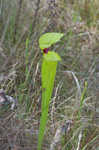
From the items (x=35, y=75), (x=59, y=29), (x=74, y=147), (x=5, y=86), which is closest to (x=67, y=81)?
(x=35, y=75)

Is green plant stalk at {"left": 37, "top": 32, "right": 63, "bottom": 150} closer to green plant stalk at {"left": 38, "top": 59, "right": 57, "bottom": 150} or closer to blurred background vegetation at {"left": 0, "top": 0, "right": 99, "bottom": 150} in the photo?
green plant stalk at {"left": 38, "top": 59, "right": 57, "bottom": 150}

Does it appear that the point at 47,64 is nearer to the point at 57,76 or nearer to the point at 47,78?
the point at 47,78

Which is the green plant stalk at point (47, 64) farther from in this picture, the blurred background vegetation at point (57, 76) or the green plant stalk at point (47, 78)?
the blurred background vegetation at point (57, 76)

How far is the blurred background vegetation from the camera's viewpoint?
1.02m

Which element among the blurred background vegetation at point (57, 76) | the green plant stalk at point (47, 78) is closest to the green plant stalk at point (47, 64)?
the green plant stalk at point (47, 78)

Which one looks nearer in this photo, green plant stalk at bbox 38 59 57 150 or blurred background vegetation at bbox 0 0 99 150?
green plant stalk at bbox 38 59 57 150

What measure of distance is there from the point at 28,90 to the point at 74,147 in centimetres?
40

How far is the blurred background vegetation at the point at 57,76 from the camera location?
3.35ft

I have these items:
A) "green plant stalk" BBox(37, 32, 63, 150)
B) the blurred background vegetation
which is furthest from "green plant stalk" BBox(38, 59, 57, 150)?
the blurred background vegetation

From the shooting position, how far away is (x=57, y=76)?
55.7 inches

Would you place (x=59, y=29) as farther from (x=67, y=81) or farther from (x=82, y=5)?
(x=67, y=81)

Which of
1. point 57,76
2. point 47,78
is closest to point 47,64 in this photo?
point 47,78

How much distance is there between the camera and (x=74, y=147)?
101 centimetres

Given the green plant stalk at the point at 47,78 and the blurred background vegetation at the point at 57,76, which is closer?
the green plant stalk at the point at 47,78
